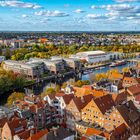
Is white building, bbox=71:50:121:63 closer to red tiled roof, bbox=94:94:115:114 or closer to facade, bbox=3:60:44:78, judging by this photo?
facade, bbox=3:60:44:78

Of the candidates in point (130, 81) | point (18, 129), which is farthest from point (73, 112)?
point (130, 81)

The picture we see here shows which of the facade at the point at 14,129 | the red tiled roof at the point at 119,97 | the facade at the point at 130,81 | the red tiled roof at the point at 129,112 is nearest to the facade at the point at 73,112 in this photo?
the red tiled roof at the point at 119,97

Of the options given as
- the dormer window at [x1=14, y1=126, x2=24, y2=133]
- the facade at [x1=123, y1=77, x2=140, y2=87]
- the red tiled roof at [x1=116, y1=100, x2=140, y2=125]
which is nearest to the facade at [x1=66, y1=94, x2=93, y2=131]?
the red tiled roof at [x1=116, y1=100, x2=140, y2=125]

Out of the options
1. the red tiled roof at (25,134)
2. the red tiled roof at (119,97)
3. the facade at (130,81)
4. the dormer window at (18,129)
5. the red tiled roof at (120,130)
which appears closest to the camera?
the red tiled roof at (25,134)

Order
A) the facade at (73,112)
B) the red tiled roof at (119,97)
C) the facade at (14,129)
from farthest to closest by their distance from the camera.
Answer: the red tiled roof at (119,97)
the facade at (73,112)
the facade at (14,129)

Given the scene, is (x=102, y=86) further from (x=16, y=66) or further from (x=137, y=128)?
(x=16, y=66)

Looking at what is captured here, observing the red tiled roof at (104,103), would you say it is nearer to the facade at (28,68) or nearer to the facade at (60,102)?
the facade at (60,102)

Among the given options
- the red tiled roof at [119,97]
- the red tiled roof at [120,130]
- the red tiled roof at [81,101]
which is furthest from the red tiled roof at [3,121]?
the red tiled roof at [119,97]

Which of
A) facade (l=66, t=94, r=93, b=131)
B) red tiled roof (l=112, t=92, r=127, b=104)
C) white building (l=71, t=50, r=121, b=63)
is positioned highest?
red tiled roof (l=112, t=92, r=127, b=104)

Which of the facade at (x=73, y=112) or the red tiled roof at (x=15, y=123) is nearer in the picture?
the red tiled roof at (x=15, y=123)

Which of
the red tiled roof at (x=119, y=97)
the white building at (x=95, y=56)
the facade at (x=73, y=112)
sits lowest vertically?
the white building at (x=95, y=56)

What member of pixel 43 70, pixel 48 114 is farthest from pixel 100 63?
pixel 48 114

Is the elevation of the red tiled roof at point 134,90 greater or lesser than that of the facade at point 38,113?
greater

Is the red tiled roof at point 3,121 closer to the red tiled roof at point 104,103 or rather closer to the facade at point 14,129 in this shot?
the facade at point 14,129
